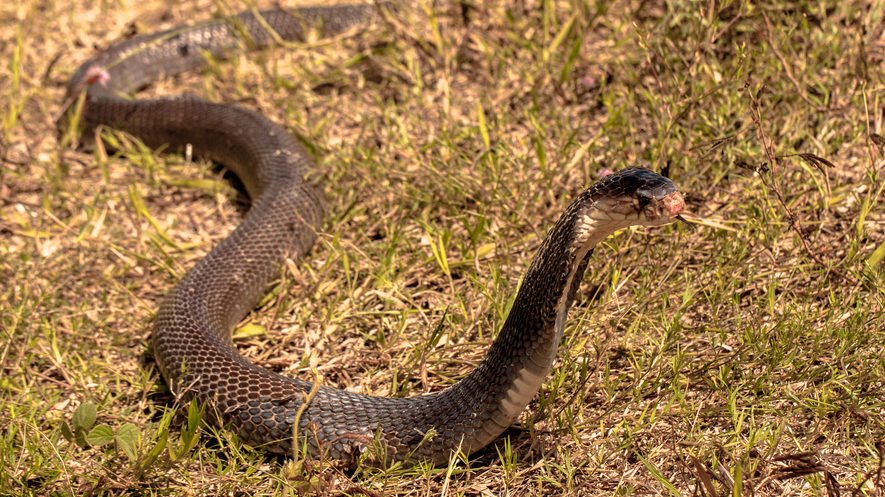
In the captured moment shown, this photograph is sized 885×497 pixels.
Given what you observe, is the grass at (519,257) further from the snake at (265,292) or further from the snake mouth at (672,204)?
the snake mouth at (672,204)

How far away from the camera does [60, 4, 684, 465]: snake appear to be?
2801 mm

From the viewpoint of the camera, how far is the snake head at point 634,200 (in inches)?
104

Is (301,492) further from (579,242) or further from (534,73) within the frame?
(534,73)

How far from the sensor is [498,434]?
3.18 metres

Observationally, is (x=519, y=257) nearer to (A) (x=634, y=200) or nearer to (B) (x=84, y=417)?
(A) (x=634, y=200)

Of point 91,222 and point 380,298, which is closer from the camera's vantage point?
point 380,298

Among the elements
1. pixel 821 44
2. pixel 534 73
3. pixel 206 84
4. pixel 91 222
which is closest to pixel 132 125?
pixel 206 84

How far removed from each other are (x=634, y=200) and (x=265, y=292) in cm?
226

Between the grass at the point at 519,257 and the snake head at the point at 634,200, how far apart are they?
0.76m

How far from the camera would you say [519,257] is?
418cm

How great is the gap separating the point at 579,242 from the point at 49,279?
279 centimetres

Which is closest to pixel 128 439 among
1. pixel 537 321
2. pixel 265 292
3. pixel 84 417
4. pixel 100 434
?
pixel 100 434

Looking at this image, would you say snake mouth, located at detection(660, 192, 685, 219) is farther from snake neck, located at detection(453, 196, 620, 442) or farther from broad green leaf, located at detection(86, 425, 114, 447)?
broad green leaf, located at detection(86, 425, 114, 447)

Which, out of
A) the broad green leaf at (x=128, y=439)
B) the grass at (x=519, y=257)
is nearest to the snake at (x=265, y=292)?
the grass at (x=519, y=257)
